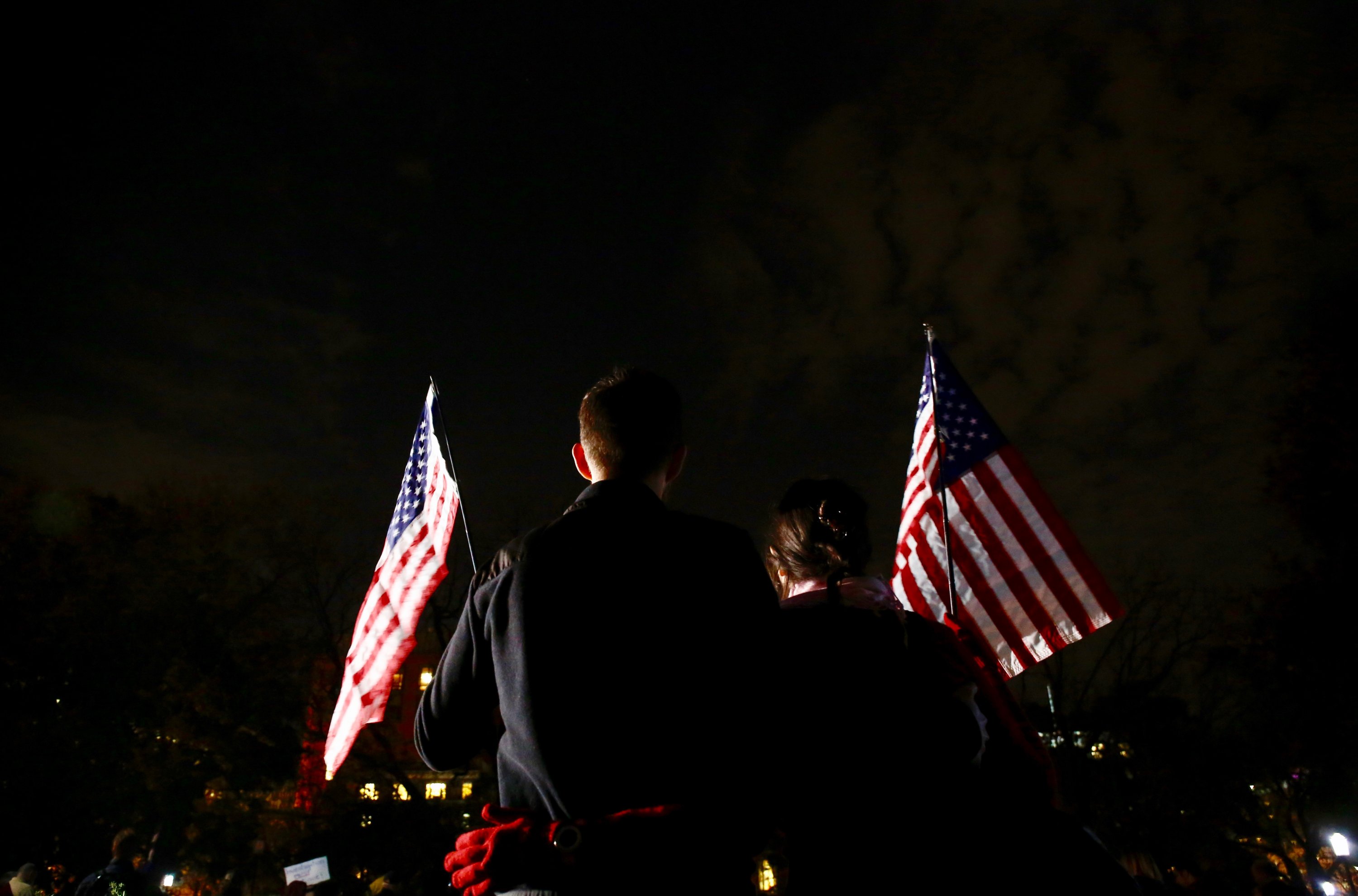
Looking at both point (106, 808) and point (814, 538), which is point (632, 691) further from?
point (106, 808)

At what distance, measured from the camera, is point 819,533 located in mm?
2936

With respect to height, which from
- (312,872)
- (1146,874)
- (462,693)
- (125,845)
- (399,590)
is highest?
(399,590)

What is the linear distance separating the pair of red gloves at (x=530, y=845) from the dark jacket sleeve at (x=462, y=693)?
0.32m

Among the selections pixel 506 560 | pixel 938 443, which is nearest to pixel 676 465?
pixel 506 560

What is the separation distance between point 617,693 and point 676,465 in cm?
84

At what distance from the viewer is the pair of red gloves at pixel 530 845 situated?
179 cm

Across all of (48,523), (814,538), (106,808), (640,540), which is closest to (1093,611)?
(814,538)

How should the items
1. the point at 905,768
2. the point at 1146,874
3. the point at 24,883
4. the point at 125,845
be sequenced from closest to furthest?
the point at 905,768 < the point at 1146,874 < the point at 125,845 < the point at 24,883

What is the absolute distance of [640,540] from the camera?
2127mm

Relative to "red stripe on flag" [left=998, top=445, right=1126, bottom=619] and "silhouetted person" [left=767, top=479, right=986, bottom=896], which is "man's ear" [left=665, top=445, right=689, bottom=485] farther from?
"red stripe on flag" [left=998, top=445, right=1126, bottom=619]

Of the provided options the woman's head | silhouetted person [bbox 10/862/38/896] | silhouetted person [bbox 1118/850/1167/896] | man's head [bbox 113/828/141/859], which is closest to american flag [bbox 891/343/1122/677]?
silhouetted person [bbox 1118/850/1167/896]

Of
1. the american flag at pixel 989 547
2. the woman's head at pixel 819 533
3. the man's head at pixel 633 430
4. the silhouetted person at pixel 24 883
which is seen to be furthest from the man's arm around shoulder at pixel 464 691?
the silhouetted person at pixel 24 883

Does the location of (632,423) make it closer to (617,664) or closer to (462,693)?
(617,664)

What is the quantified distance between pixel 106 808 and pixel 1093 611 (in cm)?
2457
